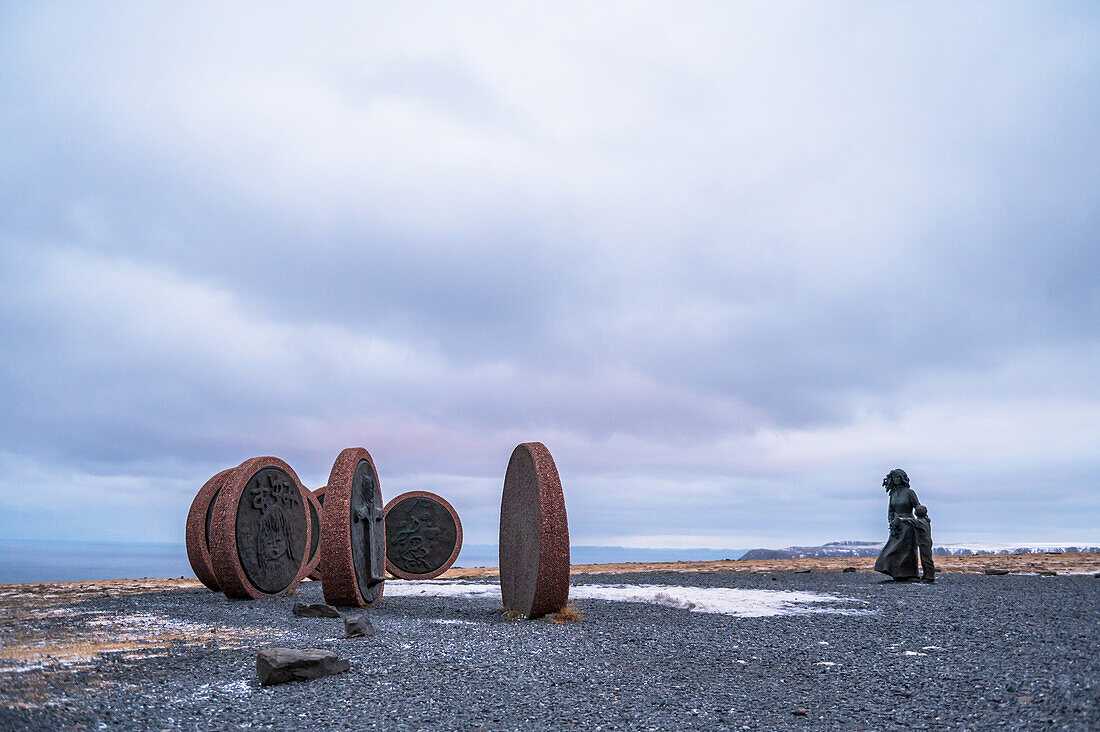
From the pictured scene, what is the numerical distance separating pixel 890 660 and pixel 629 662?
2319 millimetres

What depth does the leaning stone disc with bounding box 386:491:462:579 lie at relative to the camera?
18.1 m

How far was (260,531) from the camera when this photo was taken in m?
12.9

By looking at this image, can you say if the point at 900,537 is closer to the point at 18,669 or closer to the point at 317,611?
the point at 317,611

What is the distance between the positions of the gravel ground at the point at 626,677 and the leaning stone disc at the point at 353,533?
55.0 inches

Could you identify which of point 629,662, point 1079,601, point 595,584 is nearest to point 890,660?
point 629,662

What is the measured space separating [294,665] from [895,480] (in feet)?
42.8

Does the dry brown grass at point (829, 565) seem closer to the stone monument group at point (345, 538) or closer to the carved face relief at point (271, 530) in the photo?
the stone monument group at point (345, 538)

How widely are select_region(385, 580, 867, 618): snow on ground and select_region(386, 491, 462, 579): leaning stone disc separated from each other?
2567mm

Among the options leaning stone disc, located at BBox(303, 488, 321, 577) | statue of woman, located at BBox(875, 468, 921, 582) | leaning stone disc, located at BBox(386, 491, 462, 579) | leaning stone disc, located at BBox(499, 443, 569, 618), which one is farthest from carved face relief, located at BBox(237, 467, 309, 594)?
statue of woman, located at BBox(875, 468, 921, 582)

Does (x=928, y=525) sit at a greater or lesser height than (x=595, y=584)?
greater

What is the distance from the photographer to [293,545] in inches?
541

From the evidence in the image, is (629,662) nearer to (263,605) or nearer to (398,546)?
(263,605)

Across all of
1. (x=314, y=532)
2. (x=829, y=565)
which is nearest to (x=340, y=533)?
(x=314, y=532)

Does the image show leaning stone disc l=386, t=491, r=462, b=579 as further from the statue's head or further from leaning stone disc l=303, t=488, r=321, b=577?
the statue's head
